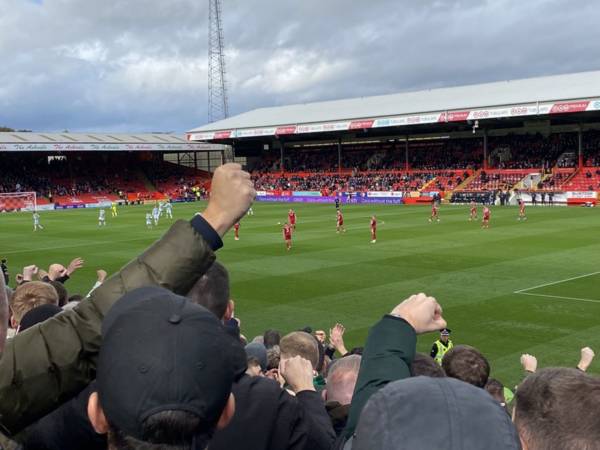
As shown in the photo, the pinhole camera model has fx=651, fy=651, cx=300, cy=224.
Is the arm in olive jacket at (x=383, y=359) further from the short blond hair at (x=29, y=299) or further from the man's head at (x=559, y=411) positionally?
the short blond hair at (x=29, y=299)

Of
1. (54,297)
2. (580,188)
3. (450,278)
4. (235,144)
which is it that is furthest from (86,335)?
(235,144)

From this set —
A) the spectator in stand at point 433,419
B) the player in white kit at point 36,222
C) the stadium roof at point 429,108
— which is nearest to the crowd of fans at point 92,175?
the stadium roof at point 429,108

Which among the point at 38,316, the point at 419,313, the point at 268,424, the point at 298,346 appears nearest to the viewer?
the point at 419,313

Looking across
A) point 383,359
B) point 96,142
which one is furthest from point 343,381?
point 96,142

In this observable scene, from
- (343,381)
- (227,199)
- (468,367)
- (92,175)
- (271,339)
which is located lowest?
(271,339)

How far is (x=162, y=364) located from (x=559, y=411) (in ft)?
4.44

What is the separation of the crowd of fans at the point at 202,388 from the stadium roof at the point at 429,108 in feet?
173

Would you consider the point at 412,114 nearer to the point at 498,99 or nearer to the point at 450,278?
the point at 498,99

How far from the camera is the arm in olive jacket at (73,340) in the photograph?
2264 mm

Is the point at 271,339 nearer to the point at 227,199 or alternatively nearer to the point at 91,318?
the point at 227,199

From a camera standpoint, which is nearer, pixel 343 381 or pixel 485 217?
pixel 343 381

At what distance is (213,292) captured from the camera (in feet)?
11.2

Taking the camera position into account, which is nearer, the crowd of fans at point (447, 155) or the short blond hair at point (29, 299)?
the short blond hair at point (29, 299)

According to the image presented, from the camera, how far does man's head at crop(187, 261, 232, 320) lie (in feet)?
11.1
